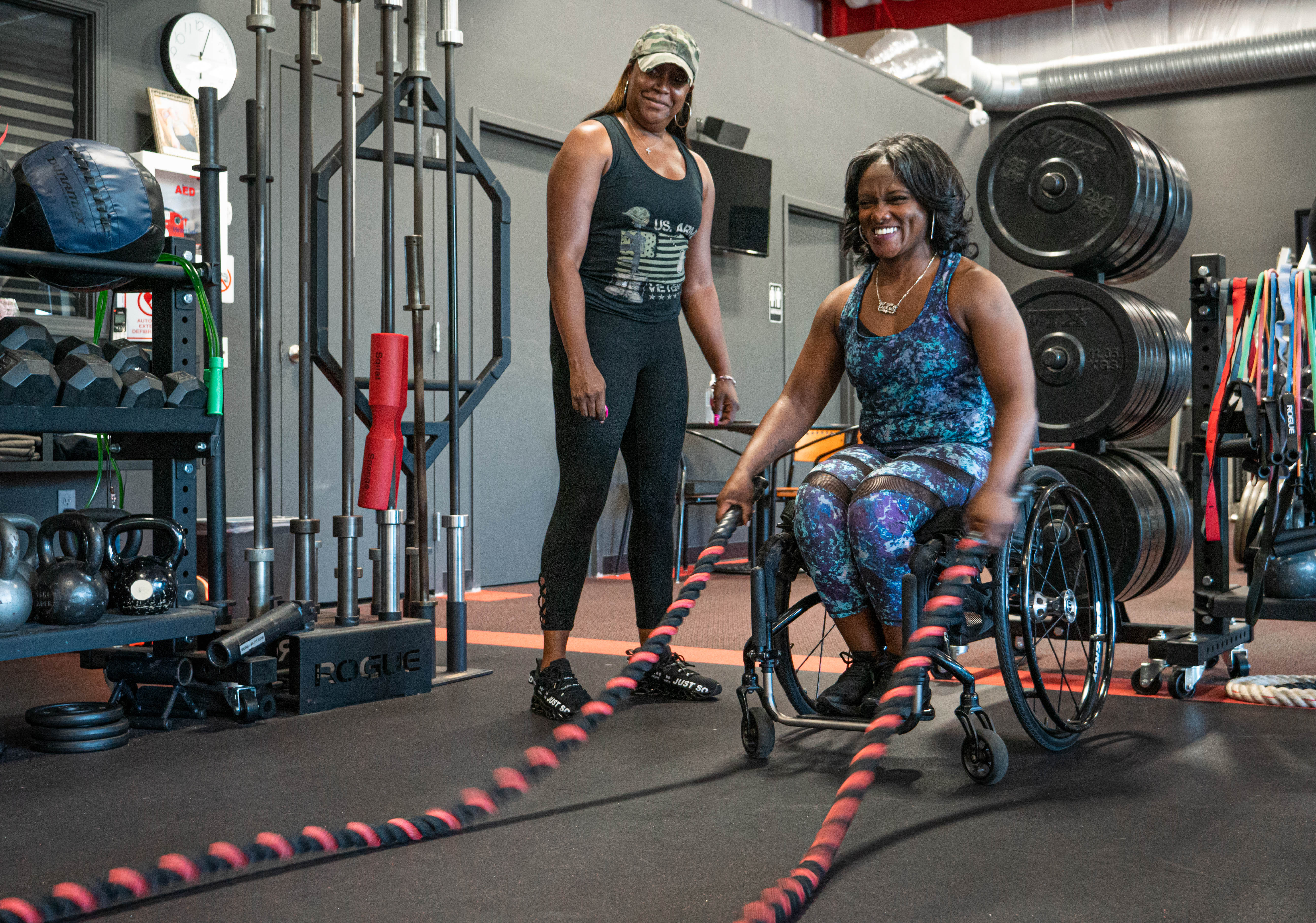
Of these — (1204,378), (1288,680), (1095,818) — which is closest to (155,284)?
(1095,818)

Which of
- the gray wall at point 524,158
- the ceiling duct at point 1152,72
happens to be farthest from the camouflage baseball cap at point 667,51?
the ceiling duct at point 1152,72

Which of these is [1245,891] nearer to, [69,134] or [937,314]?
[937,314]

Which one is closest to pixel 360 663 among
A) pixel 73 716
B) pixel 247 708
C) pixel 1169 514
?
pixel 247 708

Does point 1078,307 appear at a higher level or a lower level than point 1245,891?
higher

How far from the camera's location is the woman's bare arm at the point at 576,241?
2512mm

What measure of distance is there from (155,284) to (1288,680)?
2.75 meters

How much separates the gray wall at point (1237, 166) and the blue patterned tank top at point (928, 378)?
6.30 metres

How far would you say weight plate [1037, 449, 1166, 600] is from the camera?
3008mm

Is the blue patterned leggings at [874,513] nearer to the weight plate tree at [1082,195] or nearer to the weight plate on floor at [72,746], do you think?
the weight plate tree at [1082,195]

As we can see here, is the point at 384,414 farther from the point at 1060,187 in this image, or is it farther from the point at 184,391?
the point at 1060,187

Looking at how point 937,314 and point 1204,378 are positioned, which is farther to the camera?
point 1204,378

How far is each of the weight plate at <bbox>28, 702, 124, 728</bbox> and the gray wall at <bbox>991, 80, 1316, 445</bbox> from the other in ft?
22.9

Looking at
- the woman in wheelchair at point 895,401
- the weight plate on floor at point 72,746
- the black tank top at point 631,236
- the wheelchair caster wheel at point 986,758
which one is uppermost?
the black tank top at point 631,236

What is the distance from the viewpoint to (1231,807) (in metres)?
1.84
